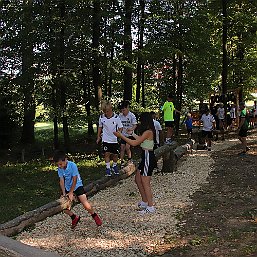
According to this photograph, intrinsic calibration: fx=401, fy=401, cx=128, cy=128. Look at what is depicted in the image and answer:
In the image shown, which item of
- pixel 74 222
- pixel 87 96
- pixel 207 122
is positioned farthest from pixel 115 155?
pixel 87 96

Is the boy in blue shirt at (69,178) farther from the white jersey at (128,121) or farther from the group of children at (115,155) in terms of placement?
the white jersey at (128,121)

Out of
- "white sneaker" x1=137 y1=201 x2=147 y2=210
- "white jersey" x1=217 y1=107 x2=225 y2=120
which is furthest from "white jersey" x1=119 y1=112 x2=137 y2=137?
"white jersey" x1=217 y1=107 x2=225 y2=120

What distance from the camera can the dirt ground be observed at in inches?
218

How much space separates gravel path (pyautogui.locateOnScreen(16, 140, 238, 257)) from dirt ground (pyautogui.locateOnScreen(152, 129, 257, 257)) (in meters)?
0.28

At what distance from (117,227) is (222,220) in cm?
179

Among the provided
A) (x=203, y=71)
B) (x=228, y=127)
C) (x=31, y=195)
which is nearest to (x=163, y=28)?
(x=203, y=71)

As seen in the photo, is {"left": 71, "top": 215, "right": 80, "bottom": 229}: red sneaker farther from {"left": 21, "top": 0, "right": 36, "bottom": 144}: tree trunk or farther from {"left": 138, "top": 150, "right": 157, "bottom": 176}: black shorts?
{"left": 21, "top": 0, "right": 36, "bottom": 144}: tree trunk

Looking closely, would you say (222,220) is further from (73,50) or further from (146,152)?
(73,50)

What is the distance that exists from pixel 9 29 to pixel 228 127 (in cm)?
1339

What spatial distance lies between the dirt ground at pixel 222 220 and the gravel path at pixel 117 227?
0.90 feet

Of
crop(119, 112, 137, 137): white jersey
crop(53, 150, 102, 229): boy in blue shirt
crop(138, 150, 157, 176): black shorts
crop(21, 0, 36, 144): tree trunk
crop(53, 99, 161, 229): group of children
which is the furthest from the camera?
crop(21, 0, 36, 144): tree trunk

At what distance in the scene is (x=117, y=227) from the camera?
6613mm

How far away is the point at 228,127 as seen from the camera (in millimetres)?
22828

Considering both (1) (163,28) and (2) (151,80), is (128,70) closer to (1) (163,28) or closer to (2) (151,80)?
(1) (163,28)
